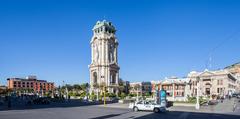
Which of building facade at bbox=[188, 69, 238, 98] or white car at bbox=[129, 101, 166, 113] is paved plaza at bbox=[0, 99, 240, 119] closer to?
white car at bbox=[129, 101, 166, 113]

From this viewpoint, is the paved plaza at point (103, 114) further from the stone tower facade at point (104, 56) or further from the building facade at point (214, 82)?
the building facade at point (214, 82)

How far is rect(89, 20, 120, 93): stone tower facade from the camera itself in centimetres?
14600

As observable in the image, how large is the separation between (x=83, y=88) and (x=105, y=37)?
2717 centimetres

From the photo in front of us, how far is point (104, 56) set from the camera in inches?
5876

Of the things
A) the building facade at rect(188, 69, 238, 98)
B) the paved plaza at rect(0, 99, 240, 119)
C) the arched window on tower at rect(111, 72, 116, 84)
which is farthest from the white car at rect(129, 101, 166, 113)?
the building facade at rect(188, 69, 238, 98)

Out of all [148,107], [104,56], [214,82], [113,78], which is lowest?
[148,107]

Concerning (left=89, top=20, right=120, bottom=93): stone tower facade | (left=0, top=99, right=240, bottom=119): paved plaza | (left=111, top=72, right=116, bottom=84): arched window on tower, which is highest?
A: (left=89, top=20, right=120, bottom=93): stone tower facade

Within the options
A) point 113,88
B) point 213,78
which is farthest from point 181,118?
point 213,78

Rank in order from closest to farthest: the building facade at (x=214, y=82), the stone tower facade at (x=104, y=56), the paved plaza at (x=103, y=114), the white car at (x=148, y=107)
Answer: the paved plaza at (x=103, y=114) → the white car at (x=148, y=107) → the stone tower facade at (x=104, y=56) → the building facade at (x=214, y=82)

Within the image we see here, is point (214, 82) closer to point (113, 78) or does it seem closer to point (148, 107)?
point (113, 78)

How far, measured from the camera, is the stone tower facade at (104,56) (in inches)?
5748

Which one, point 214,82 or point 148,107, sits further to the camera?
point 214,82

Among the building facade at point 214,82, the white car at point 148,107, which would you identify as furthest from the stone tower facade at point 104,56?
the white car at point 148,107

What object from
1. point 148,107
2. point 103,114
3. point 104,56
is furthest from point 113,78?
point 103,114
